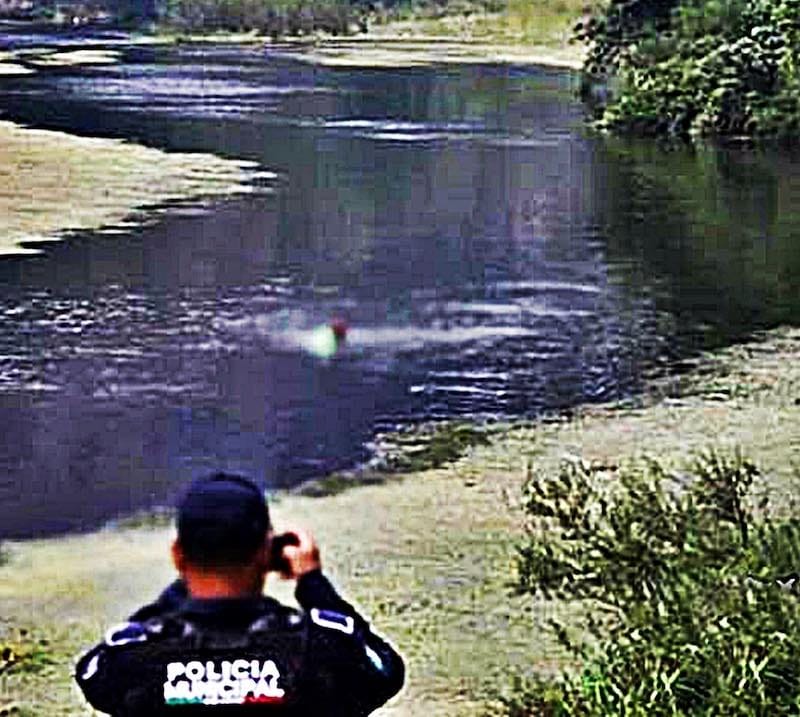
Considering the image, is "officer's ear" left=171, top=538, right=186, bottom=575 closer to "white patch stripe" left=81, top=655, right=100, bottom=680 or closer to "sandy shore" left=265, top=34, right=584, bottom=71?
"white patch stripe" left=81, top=655, right=100, bottom=680

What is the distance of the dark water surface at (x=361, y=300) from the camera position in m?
14.6

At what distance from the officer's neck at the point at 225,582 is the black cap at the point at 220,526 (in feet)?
0.06

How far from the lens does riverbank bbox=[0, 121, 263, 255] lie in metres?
26.2

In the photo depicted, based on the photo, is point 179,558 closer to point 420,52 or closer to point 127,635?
point 127,635

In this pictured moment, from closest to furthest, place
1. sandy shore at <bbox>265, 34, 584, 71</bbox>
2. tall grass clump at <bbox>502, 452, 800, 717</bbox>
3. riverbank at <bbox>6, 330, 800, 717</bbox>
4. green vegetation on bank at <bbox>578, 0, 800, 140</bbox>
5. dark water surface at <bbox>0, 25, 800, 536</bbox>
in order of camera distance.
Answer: tall grass clump at <bbox>502, 452, 800, 717</bbox> → riverbank at <bbox>6, 330, 800, 717</bbox> → dark water surface at <bbox>0, 25, 800, 536</bbox> → green vegetation on bank at <bbox>578, 0, 800, 140</bbox> → sandy shore at <bbox>265, 34, 584, 71</bbox>

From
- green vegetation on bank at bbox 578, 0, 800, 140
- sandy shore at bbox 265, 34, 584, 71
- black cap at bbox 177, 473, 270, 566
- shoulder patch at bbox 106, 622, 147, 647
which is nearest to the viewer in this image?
black cap at bbox 177, 473, 270, 566

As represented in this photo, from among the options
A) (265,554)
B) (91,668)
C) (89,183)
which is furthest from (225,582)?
(89,183)

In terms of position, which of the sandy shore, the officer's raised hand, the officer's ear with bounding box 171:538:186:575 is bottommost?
the sandy shore

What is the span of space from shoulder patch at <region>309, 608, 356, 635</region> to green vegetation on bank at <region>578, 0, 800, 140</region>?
36.2 m

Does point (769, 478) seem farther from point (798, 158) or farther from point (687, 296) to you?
point (798, 158)

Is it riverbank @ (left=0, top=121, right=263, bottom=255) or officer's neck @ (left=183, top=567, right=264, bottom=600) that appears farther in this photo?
riverbank @ (left=0, top=121, right=263, bottom=255)

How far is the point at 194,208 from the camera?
27.6 metres

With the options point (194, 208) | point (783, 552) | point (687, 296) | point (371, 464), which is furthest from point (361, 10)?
point (783, 552)

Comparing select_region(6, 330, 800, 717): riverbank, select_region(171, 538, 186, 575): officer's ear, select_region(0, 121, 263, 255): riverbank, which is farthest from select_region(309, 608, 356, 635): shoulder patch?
select_region(0, 121, 263, 255): riverbank
